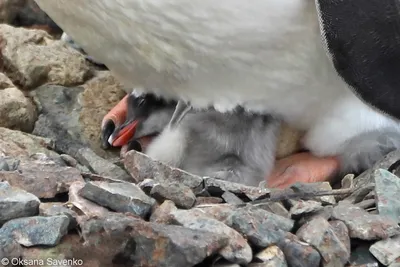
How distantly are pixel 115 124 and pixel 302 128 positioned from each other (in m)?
0.38

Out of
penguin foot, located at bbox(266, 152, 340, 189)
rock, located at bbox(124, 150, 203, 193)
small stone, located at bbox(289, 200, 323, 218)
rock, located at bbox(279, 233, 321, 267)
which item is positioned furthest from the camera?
penguin foot, located at bbox(266, 152, 340, 189)

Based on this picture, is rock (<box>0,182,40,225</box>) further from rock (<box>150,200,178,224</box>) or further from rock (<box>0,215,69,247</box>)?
rock (<box>150,200,178,224</box>)

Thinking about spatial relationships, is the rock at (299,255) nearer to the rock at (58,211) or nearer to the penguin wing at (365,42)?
the rock at (58,211)

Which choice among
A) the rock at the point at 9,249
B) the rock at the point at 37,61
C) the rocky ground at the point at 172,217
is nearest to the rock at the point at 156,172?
the rocky ground at the point at 172,217

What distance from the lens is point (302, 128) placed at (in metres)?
1.68

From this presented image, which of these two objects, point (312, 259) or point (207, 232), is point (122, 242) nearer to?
point (207, 232)

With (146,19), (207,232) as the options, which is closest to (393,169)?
(146,19)

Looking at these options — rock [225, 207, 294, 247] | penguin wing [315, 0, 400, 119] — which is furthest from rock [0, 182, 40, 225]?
penguin wing [315, 0, 400, 119]

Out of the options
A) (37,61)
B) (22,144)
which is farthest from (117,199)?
(37,61)

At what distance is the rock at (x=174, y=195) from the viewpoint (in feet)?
4.00

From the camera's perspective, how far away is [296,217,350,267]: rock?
1106 millimetres

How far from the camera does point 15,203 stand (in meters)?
1.07

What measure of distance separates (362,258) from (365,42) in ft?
1.48

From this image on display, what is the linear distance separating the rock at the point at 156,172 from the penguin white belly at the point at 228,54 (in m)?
0.20
